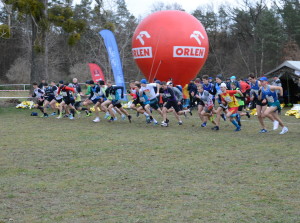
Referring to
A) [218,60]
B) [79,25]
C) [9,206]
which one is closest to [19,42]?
[218,60]

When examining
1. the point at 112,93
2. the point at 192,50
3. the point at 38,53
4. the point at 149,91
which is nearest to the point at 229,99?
the point at 149,91

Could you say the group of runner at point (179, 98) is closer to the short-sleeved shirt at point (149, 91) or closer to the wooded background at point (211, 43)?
the short-sleeved shirt at point (149, 91)

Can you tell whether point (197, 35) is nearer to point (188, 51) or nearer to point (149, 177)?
point (188, 51)

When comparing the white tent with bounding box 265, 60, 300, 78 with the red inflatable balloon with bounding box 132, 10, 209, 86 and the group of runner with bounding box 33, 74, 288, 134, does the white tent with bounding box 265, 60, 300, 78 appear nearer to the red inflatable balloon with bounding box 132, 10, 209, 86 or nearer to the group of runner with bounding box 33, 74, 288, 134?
the red inflatable balloon with bounding box 132, 10, 209, 86

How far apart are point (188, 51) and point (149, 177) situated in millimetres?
17536

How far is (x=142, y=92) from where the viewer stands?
16484 millimetres

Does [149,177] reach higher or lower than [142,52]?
lower

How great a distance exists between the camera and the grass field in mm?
5578

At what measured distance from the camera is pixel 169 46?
23969 millimetres

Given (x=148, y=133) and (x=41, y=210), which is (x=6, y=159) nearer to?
(x=41, y=210)

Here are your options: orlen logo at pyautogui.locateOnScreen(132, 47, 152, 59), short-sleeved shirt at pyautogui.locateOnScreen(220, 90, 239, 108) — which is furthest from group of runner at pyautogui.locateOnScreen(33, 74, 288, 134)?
orlen logo at pyautogui.locateOnScreen(132, 47, 152, 59)

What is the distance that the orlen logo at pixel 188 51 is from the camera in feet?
79.0

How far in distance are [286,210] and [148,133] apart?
8704mm

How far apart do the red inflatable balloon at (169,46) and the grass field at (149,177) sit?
35.8ft
